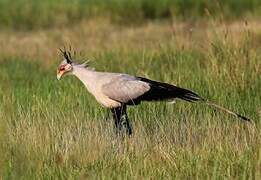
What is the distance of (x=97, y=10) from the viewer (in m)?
15.2

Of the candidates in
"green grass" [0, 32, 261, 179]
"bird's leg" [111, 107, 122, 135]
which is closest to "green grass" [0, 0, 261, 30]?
"green grass" [0, 32, 261, 179]

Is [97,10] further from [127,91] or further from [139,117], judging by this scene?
[127,91]

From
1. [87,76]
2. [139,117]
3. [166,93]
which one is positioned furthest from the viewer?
[139,117]

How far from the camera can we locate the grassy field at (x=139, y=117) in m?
4.95

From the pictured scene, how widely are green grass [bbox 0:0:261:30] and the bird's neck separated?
913cm

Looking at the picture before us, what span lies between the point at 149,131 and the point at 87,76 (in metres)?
0.59

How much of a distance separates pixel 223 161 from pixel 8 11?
11102mm

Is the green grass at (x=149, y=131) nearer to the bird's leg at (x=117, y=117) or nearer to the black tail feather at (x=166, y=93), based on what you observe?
the bird's leg at (x=117, y=117)

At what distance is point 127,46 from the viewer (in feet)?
34.6

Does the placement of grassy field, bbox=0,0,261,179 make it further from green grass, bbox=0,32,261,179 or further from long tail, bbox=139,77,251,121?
long tail, bbox=139,77,251,121

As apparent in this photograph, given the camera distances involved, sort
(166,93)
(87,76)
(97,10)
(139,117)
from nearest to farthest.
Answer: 1. (166,93)
2. (87,76)
3. (139,117)
4. (97,10)

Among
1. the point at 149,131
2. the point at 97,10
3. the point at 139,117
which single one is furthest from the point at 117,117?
the point at 97,10

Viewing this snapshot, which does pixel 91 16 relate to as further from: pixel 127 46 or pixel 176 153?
pixel 176 153

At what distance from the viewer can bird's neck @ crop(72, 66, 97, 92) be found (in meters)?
5.87
